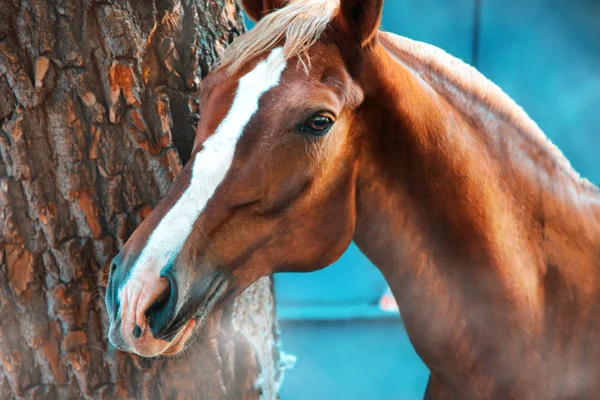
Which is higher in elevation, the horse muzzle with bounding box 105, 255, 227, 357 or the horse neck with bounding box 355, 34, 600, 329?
the horse neck with bounding box 355, 34, 600, 329

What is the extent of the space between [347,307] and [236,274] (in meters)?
1.43

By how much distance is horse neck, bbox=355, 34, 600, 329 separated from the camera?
3.48 feet

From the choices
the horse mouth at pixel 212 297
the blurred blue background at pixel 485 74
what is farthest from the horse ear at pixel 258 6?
the blurred blue background at pixel 485 74

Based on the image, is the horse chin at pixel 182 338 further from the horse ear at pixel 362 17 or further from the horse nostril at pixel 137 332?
the horse ear at pixel 362 17

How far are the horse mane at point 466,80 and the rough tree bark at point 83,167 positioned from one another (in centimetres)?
48

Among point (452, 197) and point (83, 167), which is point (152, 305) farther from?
point (452, 197)

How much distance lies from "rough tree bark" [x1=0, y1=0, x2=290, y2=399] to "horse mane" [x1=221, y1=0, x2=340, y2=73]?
27cm

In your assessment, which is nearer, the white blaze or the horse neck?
the white blaze

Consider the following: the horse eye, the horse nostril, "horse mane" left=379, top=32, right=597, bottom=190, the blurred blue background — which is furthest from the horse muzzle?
the blurred blue background

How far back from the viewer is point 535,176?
1169 mm

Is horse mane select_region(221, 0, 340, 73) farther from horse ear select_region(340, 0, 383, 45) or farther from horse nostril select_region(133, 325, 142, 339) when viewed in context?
horse nostril select_region(133, 325, 142, 339)

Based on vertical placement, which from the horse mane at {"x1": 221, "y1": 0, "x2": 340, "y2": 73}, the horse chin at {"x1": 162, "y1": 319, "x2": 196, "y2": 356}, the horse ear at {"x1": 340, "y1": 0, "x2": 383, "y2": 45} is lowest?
the horse chin at {"x1": 162, "y1": 319, "x2": 196, "y2": 356}

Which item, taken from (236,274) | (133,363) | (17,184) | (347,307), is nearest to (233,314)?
(133,363)

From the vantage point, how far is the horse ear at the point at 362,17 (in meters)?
0.99
